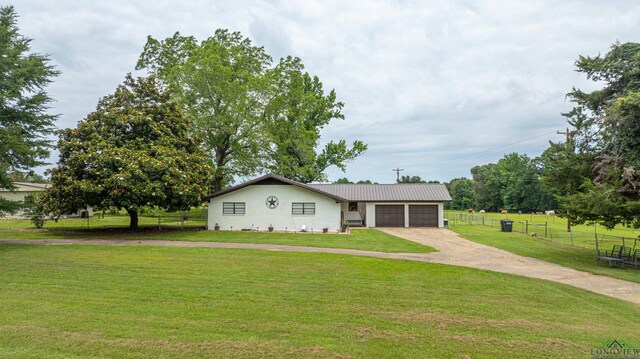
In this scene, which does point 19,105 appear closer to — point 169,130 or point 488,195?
point 169,130

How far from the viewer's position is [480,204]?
79062 mm

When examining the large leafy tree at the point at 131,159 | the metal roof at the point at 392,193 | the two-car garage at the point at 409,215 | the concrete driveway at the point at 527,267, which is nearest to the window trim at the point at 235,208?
the large leafy tree at the point at 131,159

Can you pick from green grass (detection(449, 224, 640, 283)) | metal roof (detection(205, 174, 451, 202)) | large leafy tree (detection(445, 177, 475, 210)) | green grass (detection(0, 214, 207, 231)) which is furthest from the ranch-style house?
large leafy tree (detection(445, 177, 475, 210))

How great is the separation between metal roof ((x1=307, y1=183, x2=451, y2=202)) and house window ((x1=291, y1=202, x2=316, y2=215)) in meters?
7.08

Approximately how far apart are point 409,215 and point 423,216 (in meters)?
1.19

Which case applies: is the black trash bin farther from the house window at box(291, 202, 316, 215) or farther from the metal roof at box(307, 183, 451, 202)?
the house window at box(291, 202, 316, 215)

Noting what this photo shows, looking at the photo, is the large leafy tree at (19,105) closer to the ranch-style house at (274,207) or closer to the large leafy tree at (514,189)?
the ranch-style house at (274,207)

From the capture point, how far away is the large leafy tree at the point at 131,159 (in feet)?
62.7

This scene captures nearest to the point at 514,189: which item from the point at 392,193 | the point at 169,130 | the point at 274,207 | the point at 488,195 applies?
the point at 488,195

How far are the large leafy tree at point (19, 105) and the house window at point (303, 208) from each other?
1424cm

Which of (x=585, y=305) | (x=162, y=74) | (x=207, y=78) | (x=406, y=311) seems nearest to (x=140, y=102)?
(x=207, y=78)

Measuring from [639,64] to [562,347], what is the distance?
45.8ft

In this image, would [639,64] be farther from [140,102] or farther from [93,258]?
[140,102]

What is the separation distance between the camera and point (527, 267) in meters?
12.9
